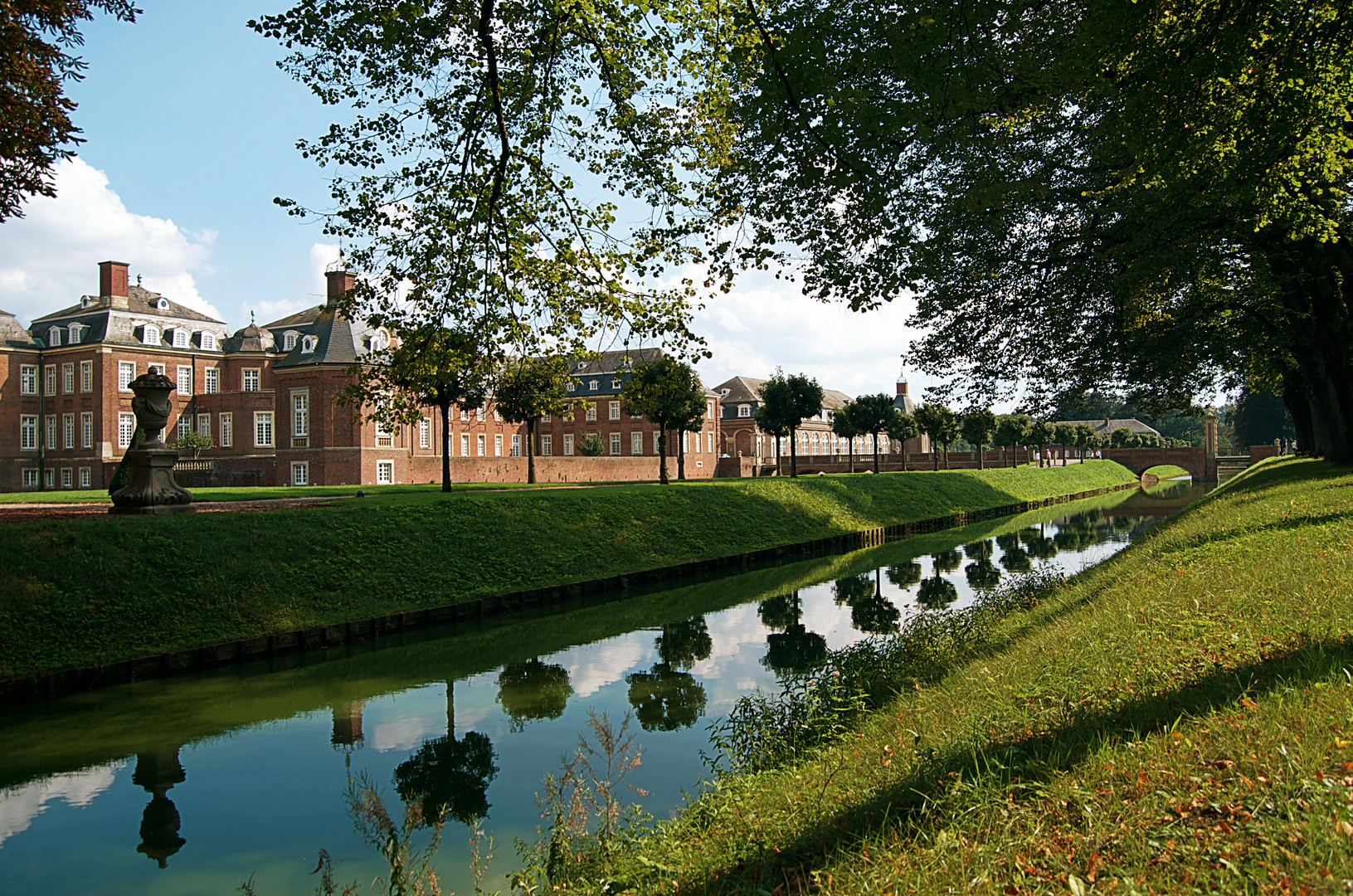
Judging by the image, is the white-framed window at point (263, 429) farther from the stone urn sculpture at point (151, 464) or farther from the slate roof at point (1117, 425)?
the slate roof at point (1117, 425)

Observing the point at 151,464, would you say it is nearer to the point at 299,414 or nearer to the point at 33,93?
the point at 33,93

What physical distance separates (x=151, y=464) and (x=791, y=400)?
108ft

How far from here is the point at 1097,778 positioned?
145 inches

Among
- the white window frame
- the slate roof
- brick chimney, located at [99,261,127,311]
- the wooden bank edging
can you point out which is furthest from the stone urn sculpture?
the slate roof

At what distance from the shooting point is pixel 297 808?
710cm

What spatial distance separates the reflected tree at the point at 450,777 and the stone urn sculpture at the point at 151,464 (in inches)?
338

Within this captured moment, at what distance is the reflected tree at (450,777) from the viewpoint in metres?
6.95

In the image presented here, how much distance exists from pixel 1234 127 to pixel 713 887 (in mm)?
10524

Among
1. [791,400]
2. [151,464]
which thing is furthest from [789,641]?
[791,400]

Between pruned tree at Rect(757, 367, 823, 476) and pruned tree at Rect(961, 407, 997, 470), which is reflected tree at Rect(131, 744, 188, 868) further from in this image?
pruned tree at Rect(961, 407, 997, 470)

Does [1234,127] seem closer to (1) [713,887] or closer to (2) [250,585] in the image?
(1) [713,887]

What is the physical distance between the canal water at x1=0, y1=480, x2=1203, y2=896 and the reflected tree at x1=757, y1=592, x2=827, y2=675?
0.19 feet

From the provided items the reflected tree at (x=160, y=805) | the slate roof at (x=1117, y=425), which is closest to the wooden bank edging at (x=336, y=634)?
the reflected tree at (x=160, y=805)

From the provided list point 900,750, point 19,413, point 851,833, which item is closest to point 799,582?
point 900,750
